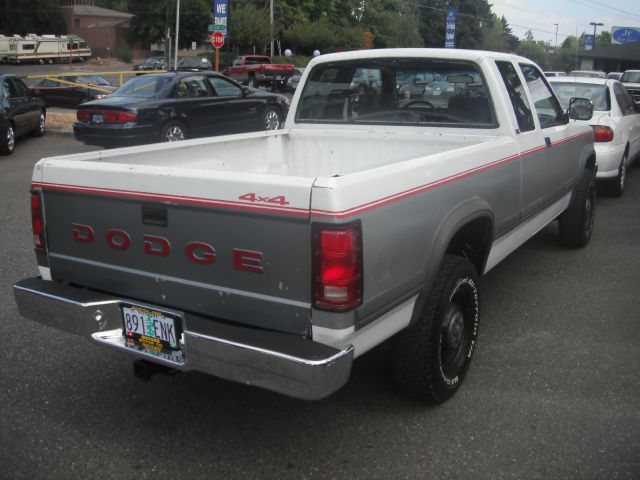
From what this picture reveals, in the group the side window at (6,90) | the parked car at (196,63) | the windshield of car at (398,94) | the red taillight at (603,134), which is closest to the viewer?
the windshield of car at (398,94)

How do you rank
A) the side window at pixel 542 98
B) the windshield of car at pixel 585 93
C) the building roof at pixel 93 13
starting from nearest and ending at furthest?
the side window at pixel 542 98 < the windshield of car at pixel 585 93 < the building roof at pixel 93 13

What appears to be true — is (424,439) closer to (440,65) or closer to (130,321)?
(130,321)

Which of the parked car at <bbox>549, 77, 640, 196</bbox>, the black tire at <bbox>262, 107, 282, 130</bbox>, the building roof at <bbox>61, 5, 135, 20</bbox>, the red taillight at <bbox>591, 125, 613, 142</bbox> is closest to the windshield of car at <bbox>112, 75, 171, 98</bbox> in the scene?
the black tire at <bbox>262, 107, 282, 130</bbox>

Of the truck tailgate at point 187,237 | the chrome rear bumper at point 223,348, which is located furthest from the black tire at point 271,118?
the chrome rear bumper at point 223,348

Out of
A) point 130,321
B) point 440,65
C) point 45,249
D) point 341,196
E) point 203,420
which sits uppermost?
point 440,65

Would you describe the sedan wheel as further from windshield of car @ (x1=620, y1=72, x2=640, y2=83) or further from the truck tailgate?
windshield of car @ (x1=620, y1=72, x2=640, y2=83)

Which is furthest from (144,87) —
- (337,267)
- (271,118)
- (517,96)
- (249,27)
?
(249,27)

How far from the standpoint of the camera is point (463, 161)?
146 inches

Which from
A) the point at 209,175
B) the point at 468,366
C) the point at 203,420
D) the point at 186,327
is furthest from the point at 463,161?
the point at 203,420

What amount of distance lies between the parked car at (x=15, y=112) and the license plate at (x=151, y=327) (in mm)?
11217

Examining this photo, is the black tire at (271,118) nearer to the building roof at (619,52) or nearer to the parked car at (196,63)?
the parked car at (196,63)

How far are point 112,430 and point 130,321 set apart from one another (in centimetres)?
64

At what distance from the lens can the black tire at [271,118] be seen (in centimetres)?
1540

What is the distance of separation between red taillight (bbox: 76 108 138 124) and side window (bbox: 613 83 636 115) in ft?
25.7
